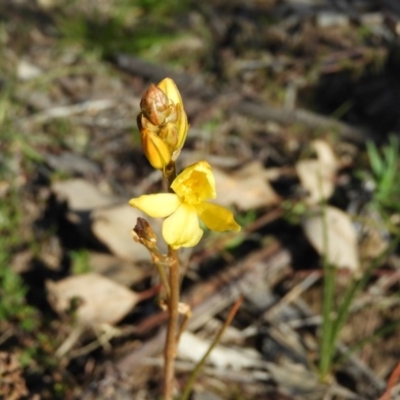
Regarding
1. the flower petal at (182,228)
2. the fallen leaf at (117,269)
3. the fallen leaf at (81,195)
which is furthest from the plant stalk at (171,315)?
the fallen leaf at (81,195)

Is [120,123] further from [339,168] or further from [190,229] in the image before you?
[190,229]

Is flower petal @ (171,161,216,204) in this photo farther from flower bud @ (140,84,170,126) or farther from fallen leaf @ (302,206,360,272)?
fallen leaf @ (302,206,360,272)

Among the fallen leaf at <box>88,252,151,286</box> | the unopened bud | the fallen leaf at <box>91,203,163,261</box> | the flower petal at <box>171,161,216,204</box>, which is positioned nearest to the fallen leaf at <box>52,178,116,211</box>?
the fallen leaf at <box>91,203,163,261</box>

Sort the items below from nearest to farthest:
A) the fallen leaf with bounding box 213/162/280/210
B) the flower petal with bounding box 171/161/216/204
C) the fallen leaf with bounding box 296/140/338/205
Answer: the flower petal with bounding box 171/161/216/204 → the fallen leaf with bounding box 213/162/280/210 → the fallen leaf with bounding box 296/140/338/205

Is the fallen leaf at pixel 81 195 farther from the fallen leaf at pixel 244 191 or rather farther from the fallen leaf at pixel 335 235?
the fallen leaf at pixel 335 235

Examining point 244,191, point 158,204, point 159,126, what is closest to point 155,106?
point 159,126

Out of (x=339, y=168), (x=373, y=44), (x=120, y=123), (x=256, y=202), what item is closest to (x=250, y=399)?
(x=256, y=202)

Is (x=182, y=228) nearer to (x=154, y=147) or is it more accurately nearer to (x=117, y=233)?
(x=154, y=147)
